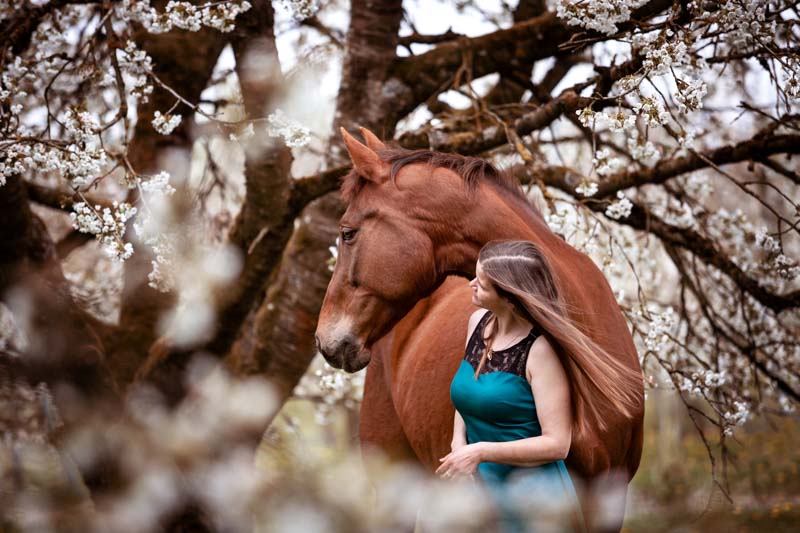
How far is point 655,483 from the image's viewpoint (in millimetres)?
12664

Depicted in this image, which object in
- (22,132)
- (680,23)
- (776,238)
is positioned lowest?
(22,132)

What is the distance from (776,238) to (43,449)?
14.9 feet

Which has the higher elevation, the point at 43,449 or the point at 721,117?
the point at 721,117

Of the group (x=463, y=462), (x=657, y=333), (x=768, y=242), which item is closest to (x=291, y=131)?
(x=463, y=462)

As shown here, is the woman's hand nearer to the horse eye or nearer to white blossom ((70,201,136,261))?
the horse eye

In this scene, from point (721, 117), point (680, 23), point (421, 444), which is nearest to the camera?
point (680, 23)

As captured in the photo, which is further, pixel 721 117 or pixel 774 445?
pixel 774 445

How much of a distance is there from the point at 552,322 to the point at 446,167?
2.89 feet

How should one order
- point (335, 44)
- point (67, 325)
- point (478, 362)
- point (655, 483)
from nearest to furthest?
point (67, 325), point (478, 362), point (335, 44), point (655, 483)

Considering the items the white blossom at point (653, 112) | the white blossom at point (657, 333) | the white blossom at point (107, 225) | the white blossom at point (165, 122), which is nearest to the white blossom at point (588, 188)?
the white blossom at point (657, 333)

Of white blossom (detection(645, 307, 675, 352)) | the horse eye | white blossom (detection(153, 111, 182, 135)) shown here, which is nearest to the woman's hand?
the horse eye

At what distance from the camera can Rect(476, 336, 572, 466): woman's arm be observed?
2473 millimetres

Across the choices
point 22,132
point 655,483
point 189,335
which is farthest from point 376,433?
point 655,483

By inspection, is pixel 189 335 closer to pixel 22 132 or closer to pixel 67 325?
pixel 22 132
